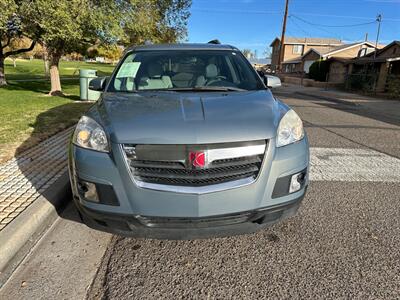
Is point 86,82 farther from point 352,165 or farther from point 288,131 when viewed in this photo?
point 288,131

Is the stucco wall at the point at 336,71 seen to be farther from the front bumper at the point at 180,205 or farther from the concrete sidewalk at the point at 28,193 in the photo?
the front bumper at the point at 180,205

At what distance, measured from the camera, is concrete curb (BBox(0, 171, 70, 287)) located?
254cm

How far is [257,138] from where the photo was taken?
2.27 m

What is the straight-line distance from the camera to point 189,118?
2369mm

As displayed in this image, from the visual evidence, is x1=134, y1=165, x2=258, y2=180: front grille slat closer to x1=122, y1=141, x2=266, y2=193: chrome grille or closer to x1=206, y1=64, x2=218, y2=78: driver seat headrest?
x1=122, y1=141, x2=266, y2=193: chrome grille

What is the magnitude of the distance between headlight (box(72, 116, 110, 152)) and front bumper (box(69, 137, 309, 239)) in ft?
0.18

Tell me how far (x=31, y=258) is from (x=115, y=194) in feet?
3.39

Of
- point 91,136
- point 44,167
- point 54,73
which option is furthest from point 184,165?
point 54,73

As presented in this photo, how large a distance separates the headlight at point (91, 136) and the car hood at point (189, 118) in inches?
2.8

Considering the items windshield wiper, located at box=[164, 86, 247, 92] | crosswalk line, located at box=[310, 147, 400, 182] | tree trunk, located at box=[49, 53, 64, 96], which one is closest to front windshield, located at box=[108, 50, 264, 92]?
windshield wiper, located at box=[164, 86, 247, 92]

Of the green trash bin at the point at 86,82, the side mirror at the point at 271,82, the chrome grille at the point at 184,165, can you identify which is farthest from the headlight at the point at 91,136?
the green trash bin at the point at 86,82

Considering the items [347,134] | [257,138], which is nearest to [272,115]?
[257,138]

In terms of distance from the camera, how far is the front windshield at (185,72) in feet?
11.4

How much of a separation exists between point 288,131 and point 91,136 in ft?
4.95
